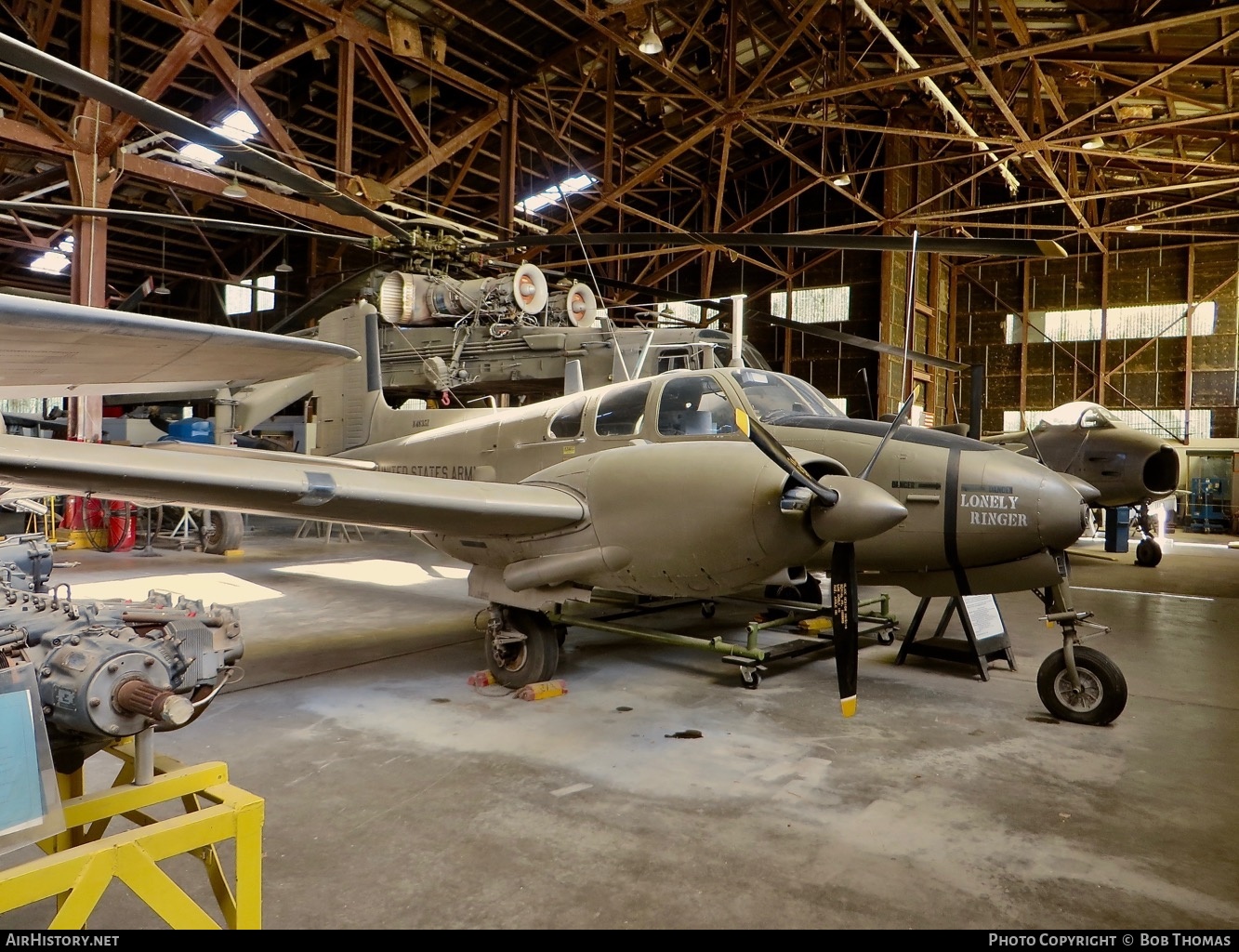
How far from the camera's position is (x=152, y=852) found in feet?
7.50

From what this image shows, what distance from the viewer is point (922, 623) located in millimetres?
9062

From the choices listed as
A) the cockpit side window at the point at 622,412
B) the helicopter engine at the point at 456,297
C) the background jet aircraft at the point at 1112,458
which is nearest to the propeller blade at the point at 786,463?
the cockpit side window at the point at 622,412

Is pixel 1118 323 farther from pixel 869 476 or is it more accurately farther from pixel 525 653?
pixel 525 653

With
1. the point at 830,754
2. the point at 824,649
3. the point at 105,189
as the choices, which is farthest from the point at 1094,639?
the point at 105,189

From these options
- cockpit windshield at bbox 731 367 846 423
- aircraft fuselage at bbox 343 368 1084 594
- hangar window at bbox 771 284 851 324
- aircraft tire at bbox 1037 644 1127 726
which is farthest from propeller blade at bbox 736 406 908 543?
hangar window at bbox 771 284 851 324

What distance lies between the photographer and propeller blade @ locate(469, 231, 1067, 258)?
18.4 ft

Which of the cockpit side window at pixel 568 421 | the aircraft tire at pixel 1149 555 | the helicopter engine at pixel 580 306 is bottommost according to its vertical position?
the aircraft tire at pixel 1149 555

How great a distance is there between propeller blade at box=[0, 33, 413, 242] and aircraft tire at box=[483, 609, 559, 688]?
157 inches

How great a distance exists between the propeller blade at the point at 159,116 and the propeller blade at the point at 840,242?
193 centimetres

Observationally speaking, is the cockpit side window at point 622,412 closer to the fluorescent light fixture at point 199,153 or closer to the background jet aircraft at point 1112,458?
the background jet aircraft at point 1112,458

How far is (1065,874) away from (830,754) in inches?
61.2

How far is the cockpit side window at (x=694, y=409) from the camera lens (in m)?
6.31

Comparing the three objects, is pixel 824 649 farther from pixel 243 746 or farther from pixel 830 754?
pixel 243 746

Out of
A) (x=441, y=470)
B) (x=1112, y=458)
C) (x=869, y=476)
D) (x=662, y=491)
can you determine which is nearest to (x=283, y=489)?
(x=662, y=491)
